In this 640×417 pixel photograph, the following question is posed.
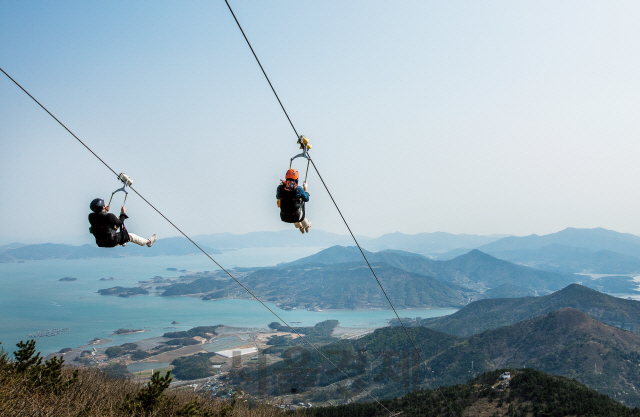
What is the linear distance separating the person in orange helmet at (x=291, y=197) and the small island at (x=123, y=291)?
699 feet

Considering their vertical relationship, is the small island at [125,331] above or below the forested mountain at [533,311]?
below

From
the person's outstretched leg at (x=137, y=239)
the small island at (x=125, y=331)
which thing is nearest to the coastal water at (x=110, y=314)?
the small island at (x=125, y=331)

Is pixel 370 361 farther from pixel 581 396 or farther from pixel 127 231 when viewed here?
pixel 127 231

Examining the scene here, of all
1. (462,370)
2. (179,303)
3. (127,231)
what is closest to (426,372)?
(462,370)

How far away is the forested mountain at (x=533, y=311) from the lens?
125m

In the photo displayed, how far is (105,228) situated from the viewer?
5578 millimetres

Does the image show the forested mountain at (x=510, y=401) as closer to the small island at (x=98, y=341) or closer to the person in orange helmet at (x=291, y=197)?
the person in orange helmet at (x=291, y=197)

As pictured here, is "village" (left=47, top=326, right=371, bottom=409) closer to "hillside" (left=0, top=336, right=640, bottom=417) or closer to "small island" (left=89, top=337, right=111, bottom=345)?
"small island" (left=89, top=337, right=111, bottom=345)

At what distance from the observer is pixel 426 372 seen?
269 ft

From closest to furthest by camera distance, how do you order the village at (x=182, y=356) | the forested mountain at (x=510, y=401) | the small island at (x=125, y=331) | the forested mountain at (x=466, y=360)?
the forested mountain at (x=510, y=401) < the forested mountain at (x=466, y=360) < the village at (x=182, y=356) < the small island at (x=125, y=331)

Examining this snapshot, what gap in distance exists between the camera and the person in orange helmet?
598cm

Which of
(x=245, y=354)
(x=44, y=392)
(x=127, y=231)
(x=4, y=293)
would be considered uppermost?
(x=127, y=231)

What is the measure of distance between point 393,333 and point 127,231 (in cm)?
11109

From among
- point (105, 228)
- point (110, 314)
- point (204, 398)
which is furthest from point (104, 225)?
point (110, 314)
